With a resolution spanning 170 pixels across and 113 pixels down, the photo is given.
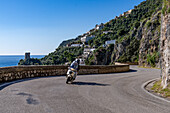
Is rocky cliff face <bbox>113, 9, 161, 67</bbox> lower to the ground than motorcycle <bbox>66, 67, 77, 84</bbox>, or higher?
higher

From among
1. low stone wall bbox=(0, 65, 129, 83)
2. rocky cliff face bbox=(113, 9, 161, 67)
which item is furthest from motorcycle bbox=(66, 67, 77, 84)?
rocky cliff face bbox=(113, 9, 161, 67)

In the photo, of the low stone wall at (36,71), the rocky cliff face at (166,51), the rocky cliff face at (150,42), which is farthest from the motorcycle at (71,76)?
the rocky cliff face at (150,42)

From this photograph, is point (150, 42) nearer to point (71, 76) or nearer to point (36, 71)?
point (36, 71)

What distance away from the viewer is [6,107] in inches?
199

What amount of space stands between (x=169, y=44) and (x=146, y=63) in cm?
4043

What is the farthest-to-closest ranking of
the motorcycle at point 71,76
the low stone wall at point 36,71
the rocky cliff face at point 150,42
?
the rocky cliff face at point 150,42, the low stone wall at point 36,71, the motorcycle at point 71,76

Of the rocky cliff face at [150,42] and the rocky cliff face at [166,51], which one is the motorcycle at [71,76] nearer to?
the rocky cliff face at [166,51]

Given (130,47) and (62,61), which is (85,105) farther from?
(62,61)

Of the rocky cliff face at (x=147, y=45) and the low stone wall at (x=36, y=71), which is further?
the rocky cliff face at (x=147, y=45)

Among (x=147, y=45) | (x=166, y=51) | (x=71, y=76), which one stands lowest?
(x=71, y=76)

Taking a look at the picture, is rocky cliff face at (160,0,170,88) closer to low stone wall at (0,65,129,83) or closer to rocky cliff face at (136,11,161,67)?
low stone wall at (0,65,129,83)

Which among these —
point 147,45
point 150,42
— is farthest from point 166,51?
point 147,45

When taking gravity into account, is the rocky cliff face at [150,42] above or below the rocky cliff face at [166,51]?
above

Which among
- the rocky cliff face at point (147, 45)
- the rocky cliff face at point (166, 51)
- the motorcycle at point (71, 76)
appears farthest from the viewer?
the rocky cliff face at point (147, 45)
